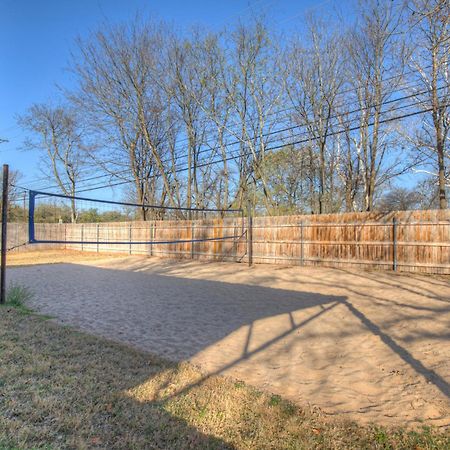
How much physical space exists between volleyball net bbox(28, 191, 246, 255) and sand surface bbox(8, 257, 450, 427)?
1808mm

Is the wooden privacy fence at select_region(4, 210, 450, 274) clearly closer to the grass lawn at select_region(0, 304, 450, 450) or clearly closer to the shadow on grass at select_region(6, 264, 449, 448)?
the shadow on grass at select_region(6, 264, 449, 448)

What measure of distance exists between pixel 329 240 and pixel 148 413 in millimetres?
10425

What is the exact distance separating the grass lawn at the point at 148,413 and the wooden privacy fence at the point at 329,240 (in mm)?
4040

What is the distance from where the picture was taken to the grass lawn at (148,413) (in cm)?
240

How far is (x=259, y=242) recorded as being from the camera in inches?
565

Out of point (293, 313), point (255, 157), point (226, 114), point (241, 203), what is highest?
point (226, 114)

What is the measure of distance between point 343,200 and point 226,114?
860 cm

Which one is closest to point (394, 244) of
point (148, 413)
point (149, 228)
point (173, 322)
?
point (173, 322)

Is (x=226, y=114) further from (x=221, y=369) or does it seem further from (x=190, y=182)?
(x=221, y=369)

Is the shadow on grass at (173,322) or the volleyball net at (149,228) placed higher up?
the volleyball net at (149,228)

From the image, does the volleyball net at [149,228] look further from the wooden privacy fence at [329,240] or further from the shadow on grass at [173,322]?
the shadow on grass at [173,322]

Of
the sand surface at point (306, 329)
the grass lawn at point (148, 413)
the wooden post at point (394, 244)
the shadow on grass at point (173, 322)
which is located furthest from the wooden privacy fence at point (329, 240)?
the grass lawn at point (148, 413)

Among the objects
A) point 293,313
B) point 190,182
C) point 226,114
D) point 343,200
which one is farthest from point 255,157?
point 293,313

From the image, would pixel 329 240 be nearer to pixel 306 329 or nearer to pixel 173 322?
pixel 306 329
